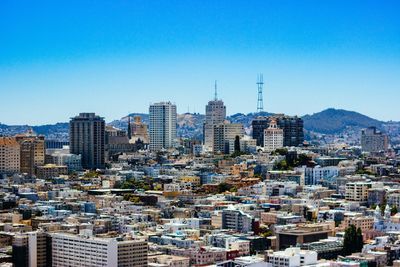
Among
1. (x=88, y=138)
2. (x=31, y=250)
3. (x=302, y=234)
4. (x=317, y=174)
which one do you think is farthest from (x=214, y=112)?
(x=31, y=250)

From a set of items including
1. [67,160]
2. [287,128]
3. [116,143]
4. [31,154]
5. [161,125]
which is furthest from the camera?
[161,125]

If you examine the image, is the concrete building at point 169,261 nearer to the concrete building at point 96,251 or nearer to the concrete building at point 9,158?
the concrete building at point 96,251

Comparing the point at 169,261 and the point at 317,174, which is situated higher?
the point at 317,174

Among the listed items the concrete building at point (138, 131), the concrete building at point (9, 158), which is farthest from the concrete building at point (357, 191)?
the concrete building at point (138, 131)

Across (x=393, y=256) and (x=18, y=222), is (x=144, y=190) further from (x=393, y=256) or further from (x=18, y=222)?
(x=393, y=256)

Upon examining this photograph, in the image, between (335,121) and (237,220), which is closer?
(237,220)

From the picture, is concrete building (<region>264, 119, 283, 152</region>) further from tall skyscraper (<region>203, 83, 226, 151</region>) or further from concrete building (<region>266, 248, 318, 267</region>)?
concrete building (<region>266, 248, 318, 267</region>)

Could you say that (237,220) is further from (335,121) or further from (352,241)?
(335,121)

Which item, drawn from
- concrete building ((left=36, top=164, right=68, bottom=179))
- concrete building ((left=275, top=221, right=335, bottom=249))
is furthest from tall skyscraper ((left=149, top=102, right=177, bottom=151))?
concrete building ((left=275, top=221, right=335, bottom=249))
